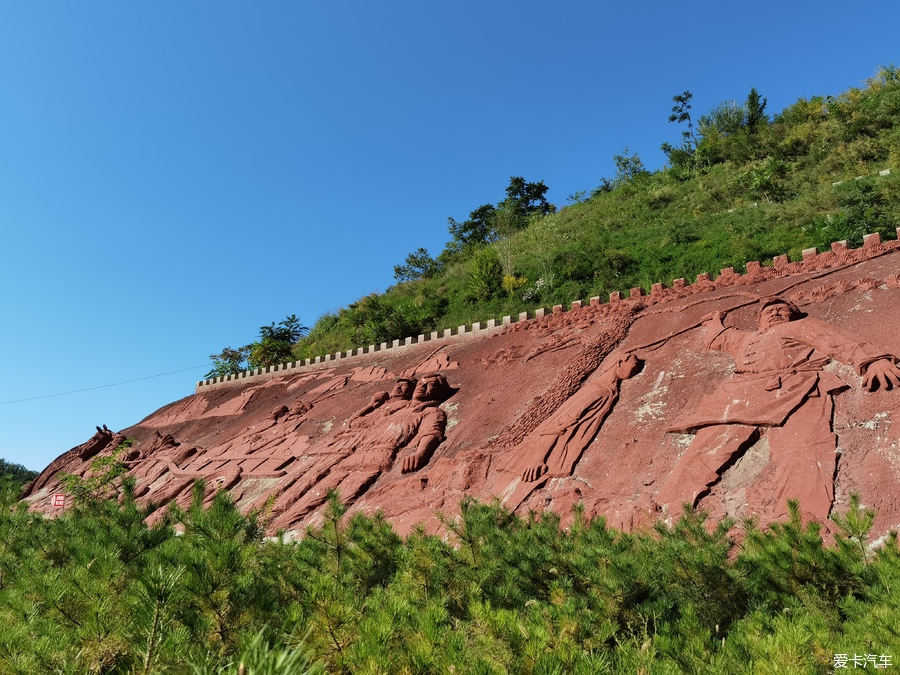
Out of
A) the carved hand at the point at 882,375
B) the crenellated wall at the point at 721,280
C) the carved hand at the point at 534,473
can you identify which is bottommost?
the carved hand at the point at 534,473

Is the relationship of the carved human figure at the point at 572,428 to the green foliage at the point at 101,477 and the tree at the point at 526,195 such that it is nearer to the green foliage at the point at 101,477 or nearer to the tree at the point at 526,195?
the green foliage at the point at 101,477

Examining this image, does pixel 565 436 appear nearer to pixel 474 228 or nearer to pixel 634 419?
pixel 634 419

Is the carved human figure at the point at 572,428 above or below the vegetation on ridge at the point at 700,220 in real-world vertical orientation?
below

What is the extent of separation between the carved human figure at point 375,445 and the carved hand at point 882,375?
6.69 m

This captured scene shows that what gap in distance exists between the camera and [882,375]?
6.02m

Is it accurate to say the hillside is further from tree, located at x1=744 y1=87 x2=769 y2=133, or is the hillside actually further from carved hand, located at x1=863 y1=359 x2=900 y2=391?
carved hand, located at x1=863 y1=359 x2=900 y2=391

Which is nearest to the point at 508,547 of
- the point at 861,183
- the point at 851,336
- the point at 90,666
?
the point at 90,666

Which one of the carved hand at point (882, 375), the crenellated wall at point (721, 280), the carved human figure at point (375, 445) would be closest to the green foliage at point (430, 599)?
the carved hand at point (882, 375)

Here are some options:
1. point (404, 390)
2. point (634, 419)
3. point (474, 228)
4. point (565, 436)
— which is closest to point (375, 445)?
A: point (404, 390)

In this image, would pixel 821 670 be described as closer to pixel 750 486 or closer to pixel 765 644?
pixel 765 644

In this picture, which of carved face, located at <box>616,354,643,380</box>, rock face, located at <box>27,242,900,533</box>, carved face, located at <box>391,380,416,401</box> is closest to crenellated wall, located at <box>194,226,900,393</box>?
rock face, located at <box>27,242,900,533</box>

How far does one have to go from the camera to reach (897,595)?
2.52m

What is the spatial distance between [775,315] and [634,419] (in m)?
2.66

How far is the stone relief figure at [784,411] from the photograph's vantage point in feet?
18.3
